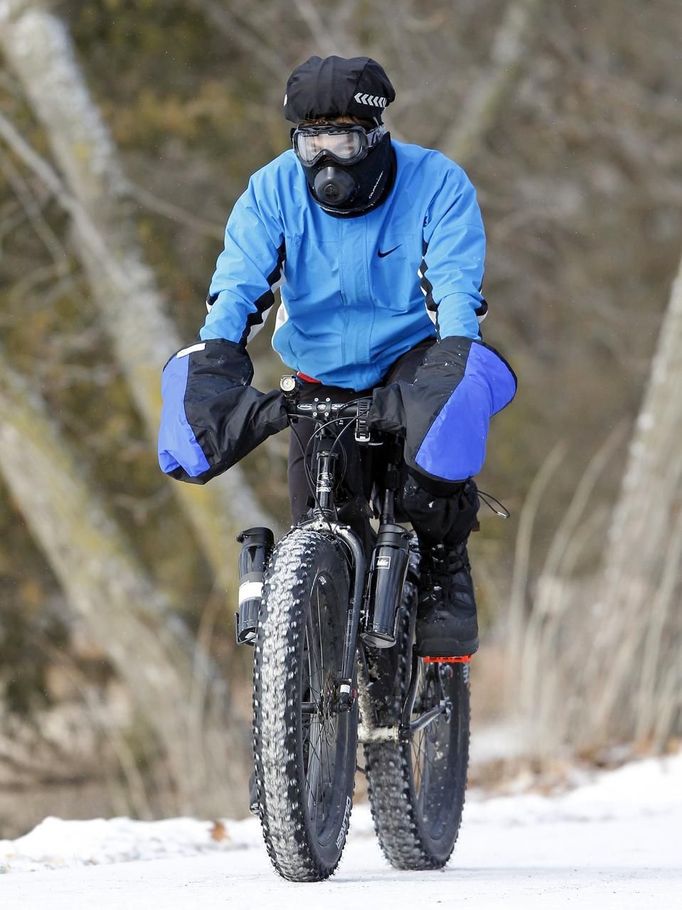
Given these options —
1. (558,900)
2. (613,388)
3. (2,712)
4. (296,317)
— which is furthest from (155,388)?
(613,388)

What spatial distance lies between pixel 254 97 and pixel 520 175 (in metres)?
3.25

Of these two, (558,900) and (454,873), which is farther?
(454,873)

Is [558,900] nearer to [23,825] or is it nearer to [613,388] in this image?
[23,825]

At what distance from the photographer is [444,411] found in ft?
11.4

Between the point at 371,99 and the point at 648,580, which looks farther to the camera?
the point at 648,580

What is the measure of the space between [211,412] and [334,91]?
0.82 meters

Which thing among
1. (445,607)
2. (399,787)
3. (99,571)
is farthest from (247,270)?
(99,571)

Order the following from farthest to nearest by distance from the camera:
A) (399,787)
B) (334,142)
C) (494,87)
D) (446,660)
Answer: (494,87)
(446,660)
(399,787)
(334,142)

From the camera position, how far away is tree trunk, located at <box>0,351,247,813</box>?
29.5 ft

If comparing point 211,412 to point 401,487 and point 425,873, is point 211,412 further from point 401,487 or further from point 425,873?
point 425,873

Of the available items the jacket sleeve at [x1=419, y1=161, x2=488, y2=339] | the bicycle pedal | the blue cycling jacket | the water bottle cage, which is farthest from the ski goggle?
the bicycle pedal

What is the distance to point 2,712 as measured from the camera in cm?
1042

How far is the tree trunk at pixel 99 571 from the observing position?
29.5 feet

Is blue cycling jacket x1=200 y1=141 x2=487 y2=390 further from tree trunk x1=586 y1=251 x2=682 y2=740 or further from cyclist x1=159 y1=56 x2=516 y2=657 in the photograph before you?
tree trunk x1=586 y1=251 x2=682 y2=740
